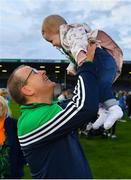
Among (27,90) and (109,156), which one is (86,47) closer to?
(27,90)

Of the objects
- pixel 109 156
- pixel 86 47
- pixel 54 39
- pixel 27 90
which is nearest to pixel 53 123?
pixel 27 90

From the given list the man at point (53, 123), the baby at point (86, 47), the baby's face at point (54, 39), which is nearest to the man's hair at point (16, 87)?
the man at point (53, 123)

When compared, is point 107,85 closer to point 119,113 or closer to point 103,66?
point 103,66

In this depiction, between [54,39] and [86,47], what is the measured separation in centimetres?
36

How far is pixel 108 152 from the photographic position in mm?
14289

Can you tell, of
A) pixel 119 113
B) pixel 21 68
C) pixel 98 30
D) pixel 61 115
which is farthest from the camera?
pixel 119 113

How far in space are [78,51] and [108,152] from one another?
11.1 metres

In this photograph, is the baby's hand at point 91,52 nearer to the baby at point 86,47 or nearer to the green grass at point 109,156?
the baby at point 86,47

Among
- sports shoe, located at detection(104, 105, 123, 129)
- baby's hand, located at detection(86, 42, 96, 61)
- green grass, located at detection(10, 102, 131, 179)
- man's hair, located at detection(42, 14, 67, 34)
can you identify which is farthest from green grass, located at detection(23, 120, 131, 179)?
baby's hand, located at detection(86, 42, 96, 61)

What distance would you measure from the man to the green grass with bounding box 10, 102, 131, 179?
20.9 feet

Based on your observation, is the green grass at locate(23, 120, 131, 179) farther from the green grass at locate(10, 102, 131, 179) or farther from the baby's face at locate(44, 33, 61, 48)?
the baby's face at locate(44, 33, 61, 48)

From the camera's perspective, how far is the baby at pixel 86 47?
3436 mm

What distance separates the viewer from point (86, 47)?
3.48m

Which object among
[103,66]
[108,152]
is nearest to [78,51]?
[103,66]
